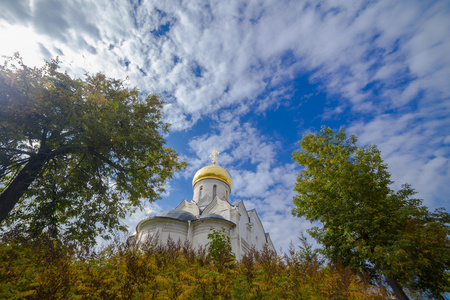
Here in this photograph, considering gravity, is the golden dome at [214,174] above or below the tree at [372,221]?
above

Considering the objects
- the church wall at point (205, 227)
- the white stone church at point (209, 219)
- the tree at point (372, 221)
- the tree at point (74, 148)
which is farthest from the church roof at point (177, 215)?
the tree at point (372, 221)

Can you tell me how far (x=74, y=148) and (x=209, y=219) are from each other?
Answer: 35.3ft

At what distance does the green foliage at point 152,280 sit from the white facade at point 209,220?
8086 mm

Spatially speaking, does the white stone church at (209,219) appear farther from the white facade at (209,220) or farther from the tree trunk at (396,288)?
the tree trunk at (396,288)

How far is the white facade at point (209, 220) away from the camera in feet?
55.0

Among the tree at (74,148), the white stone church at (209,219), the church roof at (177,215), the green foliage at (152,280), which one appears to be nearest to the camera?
the green foliage at (152,280)

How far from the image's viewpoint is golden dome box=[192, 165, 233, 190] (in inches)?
1000

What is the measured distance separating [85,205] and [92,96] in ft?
16.5

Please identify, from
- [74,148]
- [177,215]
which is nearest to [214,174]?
[177,215]

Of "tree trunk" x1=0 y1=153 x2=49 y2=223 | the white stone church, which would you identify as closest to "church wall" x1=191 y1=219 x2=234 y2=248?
the white stone church

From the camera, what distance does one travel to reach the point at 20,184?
8.27 meters

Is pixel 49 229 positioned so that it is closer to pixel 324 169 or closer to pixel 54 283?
pixel 54 283

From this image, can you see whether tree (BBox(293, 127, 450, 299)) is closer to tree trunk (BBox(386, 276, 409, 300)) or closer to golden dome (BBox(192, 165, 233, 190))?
tree trunk (BBox(386, 276, 409, 300))

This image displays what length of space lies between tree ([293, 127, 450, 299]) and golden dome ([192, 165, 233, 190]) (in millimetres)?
14114
